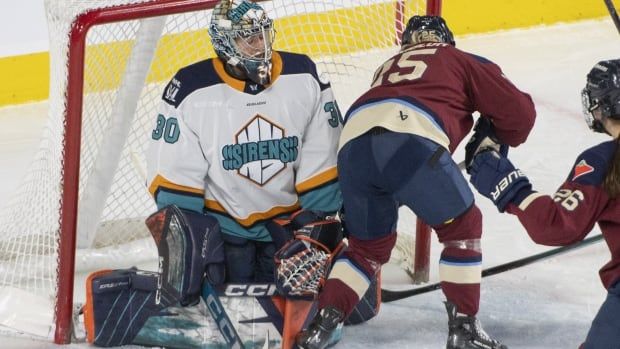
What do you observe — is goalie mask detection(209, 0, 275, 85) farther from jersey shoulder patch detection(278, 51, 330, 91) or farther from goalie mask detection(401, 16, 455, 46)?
goalie mask detection(401, 16, 455, 46)

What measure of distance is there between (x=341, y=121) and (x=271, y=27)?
29 centimetres

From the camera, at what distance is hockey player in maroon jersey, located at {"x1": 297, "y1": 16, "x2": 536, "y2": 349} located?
2848 millimetres

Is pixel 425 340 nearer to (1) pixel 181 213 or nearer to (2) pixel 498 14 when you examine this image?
(1) pixel 181 213

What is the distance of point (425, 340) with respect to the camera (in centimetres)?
314

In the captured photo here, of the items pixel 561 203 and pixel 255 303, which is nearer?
pixel 561 203

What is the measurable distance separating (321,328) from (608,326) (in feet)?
2.34

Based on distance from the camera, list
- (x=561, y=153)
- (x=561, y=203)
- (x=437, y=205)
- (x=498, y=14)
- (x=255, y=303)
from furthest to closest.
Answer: (x=498, y=14), (x=561, y=153), (x=255, y=303), (x=437, y=205), (x=561, y=203)

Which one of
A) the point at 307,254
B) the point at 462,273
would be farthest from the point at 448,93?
the point at 307,254

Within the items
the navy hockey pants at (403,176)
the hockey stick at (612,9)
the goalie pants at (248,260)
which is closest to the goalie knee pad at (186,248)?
the goalie pants at (248,260)

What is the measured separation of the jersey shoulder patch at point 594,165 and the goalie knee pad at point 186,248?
0.93 metres

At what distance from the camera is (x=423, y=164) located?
2832 mm

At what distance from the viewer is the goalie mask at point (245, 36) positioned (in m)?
2.99

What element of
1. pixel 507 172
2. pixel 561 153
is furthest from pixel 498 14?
pixel 507 172

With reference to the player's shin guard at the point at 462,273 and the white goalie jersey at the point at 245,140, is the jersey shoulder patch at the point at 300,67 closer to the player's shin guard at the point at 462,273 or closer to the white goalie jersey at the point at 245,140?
the white goalie jersey at the point at 245,140
